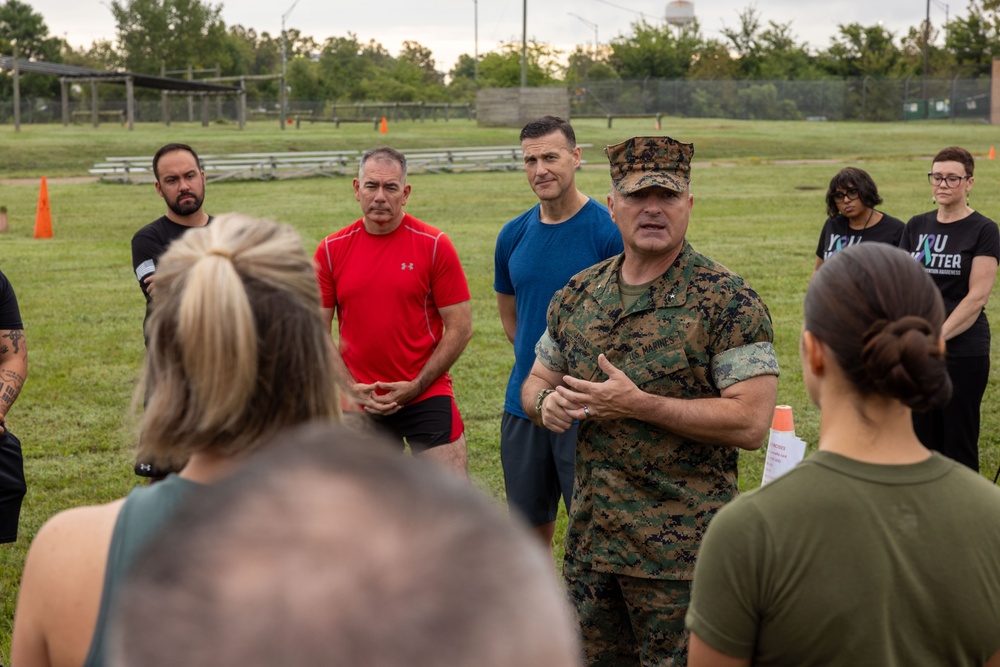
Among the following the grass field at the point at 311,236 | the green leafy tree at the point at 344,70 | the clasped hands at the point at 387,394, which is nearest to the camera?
the clasped hands at the point at 387,394

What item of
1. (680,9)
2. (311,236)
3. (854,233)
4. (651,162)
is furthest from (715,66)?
(651,162)

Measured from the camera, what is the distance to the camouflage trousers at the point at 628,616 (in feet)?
12.2

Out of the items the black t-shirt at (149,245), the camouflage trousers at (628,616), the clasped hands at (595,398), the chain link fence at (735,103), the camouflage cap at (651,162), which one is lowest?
the camouflage trousers at (628,616)

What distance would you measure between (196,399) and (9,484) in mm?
3699

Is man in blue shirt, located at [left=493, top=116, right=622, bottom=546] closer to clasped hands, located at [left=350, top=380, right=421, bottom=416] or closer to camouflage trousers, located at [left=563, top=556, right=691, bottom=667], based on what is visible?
clasped hands, located at [left=350, top=380, right=421, bottom=416]

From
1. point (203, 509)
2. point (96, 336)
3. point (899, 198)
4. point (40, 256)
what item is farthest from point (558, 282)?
point (899, 198)

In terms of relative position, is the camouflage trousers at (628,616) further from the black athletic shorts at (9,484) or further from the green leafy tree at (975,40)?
the green leafy tree at (975,40)

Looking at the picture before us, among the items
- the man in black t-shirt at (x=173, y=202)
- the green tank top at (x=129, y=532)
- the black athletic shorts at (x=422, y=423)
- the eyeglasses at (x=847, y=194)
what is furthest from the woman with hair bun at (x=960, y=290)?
the green tank top at (x=129, y=532)

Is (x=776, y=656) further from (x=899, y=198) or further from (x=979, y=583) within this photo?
(x=899, y=198)

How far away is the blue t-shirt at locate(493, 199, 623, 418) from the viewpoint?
5281 mm

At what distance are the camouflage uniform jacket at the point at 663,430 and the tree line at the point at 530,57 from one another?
7010 cm

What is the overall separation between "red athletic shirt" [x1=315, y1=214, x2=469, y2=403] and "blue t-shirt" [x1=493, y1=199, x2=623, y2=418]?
0.51m

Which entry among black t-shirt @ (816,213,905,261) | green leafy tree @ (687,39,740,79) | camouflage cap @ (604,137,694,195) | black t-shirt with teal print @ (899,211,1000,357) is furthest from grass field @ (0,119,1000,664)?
green leafy tree @ (687,39,740,79)

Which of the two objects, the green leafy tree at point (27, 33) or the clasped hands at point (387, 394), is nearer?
the clasped hands at point (387, 394)
